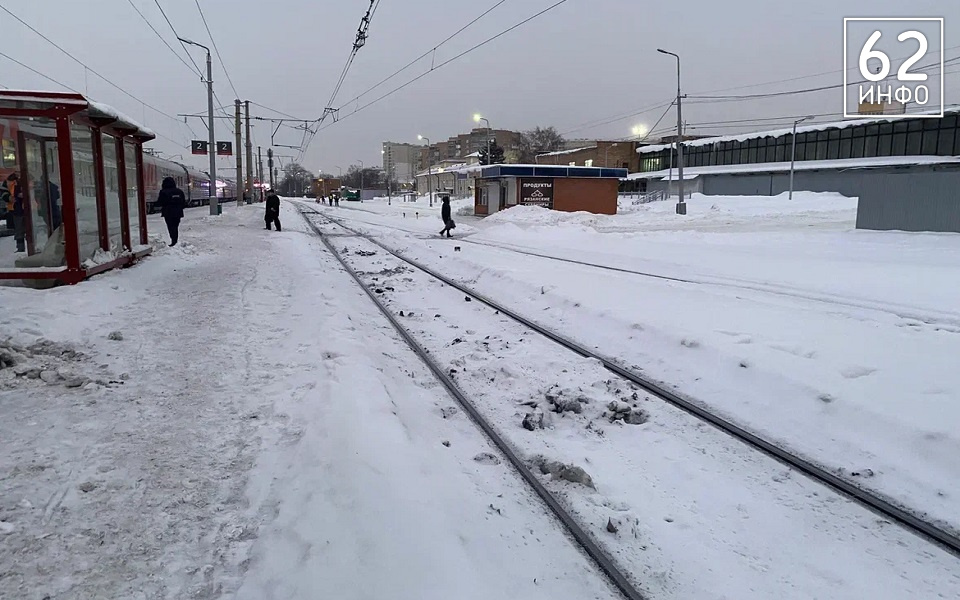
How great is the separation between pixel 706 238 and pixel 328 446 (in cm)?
2129

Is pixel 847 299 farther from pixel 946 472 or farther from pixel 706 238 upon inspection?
pixel 706 238

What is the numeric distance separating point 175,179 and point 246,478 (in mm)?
43436

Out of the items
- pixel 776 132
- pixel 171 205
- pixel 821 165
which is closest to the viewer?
pixel 171 205

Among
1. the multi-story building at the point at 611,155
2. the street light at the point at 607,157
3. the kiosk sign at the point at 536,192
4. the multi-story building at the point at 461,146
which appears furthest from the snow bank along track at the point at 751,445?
the multi-story building at the point at 461,146

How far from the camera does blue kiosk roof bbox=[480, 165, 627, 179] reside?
39188 millimetres

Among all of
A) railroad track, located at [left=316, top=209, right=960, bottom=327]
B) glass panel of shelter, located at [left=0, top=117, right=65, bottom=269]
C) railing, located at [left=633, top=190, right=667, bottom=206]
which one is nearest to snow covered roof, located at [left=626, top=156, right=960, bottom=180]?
railing, located at [left=633, top=190, right=667, bottom=206]

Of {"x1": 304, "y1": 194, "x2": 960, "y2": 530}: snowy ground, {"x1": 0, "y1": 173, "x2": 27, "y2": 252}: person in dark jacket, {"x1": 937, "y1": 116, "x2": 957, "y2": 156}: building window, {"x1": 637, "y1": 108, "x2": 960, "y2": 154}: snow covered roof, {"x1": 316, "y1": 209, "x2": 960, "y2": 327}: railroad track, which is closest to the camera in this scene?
{"x1": 304, "y1": 194, "x2": 960, "y2": 530}: snowy ground

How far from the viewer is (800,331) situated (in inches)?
325

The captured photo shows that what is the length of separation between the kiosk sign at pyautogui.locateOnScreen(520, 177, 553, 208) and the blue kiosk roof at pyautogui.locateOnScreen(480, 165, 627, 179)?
14.8 inches

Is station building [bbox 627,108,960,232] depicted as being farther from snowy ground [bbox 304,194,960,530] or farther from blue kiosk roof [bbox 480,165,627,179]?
snowy ground [bbox 304,194,960,530]

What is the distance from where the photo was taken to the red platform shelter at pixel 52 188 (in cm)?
955

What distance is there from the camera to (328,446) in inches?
181

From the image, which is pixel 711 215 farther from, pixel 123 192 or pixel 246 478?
pixel 246 478

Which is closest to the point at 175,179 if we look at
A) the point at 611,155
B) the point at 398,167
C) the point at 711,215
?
the point at 711,215
